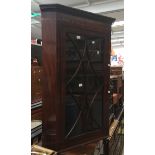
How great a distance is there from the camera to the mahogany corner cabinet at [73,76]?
1385mm

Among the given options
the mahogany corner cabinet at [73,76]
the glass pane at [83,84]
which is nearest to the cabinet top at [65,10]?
the mahogany corner cabinet at [73,76]

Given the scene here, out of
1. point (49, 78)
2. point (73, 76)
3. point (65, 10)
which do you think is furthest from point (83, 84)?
point (65, 10)

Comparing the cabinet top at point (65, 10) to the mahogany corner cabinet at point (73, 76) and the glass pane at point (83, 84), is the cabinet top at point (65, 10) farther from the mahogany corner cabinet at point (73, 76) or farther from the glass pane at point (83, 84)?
the glass pane at point (83, 84)

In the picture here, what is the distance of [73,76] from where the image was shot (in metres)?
1.51

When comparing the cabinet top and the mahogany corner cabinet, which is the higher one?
the cabinet top

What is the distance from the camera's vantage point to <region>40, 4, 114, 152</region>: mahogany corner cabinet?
1.38 meters

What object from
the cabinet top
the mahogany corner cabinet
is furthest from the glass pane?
the cabinet top

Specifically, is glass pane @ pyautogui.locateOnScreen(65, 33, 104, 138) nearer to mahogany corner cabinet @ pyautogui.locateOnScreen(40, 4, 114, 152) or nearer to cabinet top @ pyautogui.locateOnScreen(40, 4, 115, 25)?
mahogany corner cabinet @ pyautogui.locateOnScreen(40, 4, 114, 152)
